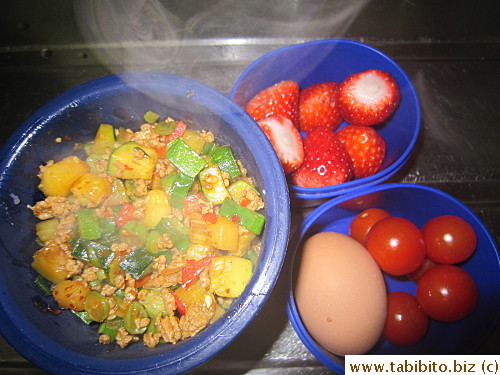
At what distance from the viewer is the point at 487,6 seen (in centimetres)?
180

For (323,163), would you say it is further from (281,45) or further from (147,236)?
(281,45)

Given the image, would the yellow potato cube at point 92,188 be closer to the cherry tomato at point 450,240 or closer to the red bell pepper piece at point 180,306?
the red bell pepper piece at point 180,306

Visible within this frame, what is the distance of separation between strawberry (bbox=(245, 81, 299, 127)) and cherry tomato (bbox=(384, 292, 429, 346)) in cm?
77

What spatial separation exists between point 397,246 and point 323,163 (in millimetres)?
366

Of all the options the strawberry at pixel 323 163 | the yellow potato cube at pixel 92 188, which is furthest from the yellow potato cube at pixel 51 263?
the strawberry at pixel 323 163

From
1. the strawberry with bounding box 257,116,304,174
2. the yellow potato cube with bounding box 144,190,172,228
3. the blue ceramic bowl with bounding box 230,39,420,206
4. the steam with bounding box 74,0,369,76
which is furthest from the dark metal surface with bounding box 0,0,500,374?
the yellow potato cube with bounding box 144,190,172,228

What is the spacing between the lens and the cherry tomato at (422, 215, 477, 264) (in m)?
1.13

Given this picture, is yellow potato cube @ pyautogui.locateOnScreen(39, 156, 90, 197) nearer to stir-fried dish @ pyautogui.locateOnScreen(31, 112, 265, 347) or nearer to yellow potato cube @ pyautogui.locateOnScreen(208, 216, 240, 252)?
stir-fried dish @ pyautogui.locateOnScreen(31, 112, 265, 347)

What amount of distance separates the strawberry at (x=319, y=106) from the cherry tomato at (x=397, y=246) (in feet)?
1.56

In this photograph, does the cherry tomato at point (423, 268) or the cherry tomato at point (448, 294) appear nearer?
the cherry tomato at point (448, 294)

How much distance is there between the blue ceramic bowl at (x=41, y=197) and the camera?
72cm

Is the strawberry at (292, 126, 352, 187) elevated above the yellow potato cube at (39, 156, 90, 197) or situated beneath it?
situated beneath

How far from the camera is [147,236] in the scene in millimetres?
907

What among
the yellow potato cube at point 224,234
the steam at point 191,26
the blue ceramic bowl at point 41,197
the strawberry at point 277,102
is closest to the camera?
the blue ceramic bowl at point 41,197
